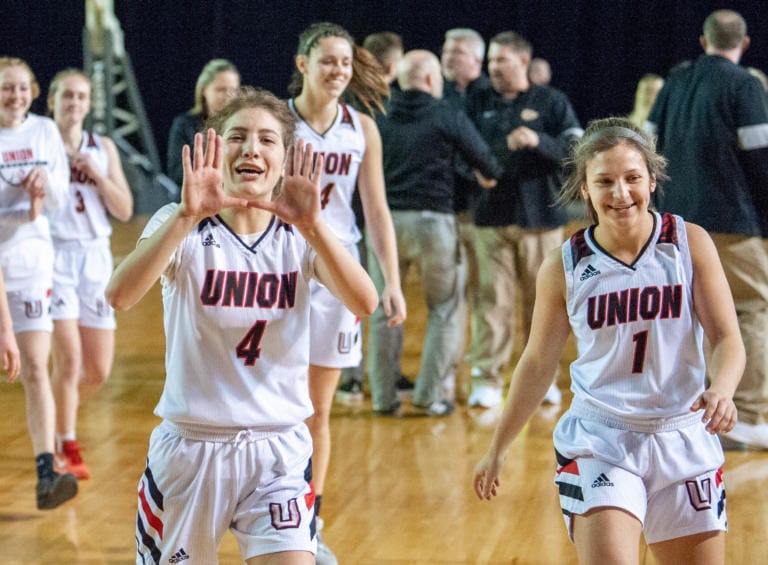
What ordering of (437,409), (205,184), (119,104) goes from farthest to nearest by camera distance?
(119,104) → (437,409) → (205,184)

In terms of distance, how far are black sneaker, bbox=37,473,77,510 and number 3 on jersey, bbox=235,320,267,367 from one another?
2.34m

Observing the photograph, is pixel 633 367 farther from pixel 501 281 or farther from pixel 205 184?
pixel 501 281

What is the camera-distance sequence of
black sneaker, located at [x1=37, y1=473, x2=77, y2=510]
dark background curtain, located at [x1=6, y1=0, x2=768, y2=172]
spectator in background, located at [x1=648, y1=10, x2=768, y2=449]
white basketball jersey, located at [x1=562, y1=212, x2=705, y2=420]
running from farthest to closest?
1. dark background curtain, located at [x1=6, y1=0, x2=768, y2=172]
2. spectator in background, located at [x1=648, y1=10, x2=768, y2=449]
3. black sneaker, located at [x1=37, y1=473, x2=77, y2=510]
4. white basketball jersey, located at [x1=562, y1=212, x2=705, y2=420]

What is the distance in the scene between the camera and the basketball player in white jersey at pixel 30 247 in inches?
187

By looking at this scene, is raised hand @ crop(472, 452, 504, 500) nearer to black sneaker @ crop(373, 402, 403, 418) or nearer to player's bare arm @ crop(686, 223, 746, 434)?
player's bare arm @ crop(686, 223, 746, 434)

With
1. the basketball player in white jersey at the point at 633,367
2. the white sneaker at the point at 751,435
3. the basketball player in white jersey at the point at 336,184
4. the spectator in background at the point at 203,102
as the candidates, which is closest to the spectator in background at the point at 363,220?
the spectator in background at the point at 203,102

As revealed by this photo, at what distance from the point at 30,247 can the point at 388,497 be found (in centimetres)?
180

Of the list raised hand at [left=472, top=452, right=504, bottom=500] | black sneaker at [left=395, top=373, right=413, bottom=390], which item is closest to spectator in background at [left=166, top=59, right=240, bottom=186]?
black sneaker at [left=395, top=373, right=413, bottom=390]

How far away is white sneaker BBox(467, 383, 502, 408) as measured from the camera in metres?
6.45

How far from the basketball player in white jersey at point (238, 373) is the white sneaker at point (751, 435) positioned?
3343 millimetres

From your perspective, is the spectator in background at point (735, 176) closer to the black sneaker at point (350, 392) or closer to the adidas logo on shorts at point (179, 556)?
the black sneaker at point (350, 392)

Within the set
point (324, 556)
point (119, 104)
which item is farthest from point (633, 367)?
point (119, 104)

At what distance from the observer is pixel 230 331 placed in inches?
104

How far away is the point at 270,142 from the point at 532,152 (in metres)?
3.90
